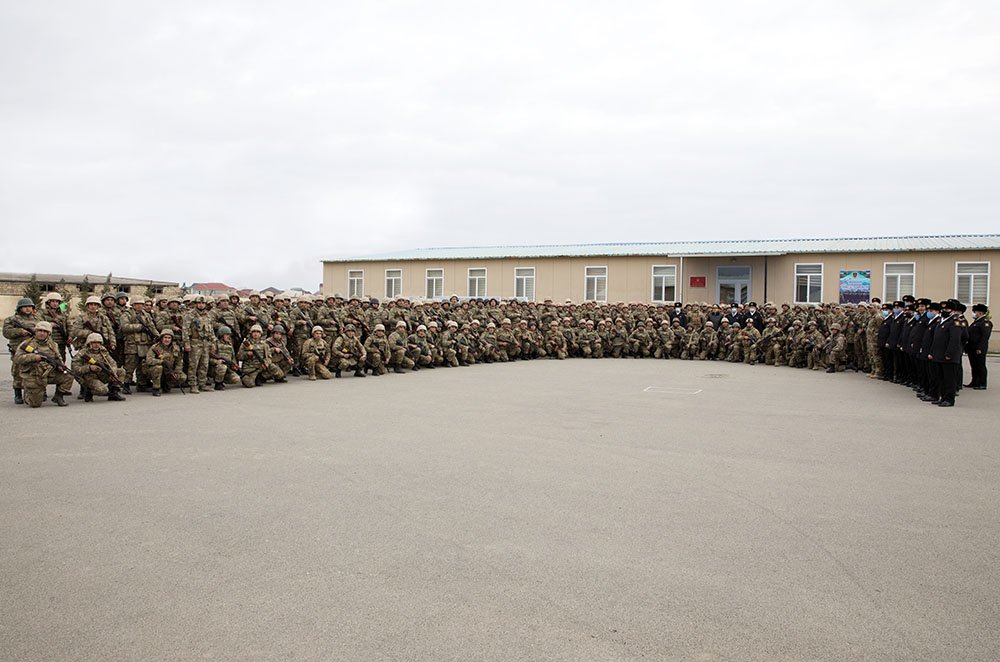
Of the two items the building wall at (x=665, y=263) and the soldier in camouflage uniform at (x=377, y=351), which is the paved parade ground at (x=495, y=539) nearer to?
the soldier in camouflage uniform at (x=377, y=351)

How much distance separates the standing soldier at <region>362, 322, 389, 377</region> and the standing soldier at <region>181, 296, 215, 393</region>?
12.7ft

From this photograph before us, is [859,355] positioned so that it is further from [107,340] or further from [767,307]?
[107,340]

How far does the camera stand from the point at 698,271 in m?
30.7

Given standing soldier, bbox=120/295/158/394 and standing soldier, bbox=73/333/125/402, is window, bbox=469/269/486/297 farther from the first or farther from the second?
standing soldier, bbox=73/333/125/402

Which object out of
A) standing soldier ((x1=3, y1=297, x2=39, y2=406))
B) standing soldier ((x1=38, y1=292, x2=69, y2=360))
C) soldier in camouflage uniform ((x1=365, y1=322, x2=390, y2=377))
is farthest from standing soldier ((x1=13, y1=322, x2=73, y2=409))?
soldier in camouflage uniform ((x1=365, y1=322, x2=390, y2=377))

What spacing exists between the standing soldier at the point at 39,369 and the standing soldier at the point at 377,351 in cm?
650

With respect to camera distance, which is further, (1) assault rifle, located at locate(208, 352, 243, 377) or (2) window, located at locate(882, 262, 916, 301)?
(2) window, located at locate(882, 262, 916, 301)

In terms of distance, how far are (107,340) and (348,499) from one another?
869 centimetres

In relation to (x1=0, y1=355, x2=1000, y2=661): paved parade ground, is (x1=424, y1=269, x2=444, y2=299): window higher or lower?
higher

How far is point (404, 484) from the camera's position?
6297 mm

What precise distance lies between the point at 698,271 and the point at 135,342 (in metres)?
23.2

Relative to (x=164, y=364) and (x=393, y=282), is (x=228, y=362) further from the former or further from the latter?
(x=393, y=282)

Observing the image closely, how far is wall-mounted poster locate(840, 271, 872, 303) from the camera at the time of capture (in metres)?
27.8

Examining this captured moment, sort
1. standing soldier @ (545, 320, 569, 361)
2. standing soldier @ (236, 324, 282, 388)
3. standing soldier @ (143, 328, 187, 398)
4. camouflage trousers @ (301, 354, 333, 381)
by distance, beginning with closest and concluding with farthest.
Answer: standing soldier @ (143, 328, 187, 398) → standing soldier @ (236, 324, 282, 388) → camouflage trousers @ (301, 354, 333, 381) → standing soldier @ (545, 320, 569, 361)
